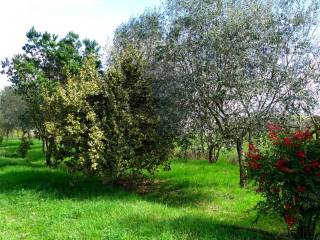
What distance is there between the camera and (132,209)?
45.6 ft

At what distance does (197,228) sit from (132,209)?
3.06 meters

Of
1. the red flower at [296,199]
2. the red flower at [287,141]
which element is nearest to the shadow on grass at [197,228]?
the red flower at [296,199]

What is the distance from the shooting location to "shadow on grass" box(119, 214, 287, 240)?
10906mm

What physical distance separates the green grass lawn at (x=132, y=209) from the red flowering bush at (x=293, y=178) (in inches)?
40.3

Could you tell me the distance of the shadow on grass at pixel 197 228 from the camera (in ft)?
35.8

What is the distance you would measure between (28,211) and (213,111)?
8216 mm

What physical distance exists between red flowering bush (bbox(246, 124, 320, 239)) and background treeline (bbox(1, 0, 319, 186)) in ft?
18.9

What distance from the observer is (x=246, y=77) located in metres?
16.7

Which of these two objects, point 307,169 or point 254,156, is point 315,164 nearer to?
point 307,169

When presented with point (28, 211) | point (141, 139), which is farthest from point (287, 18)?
point (28, 211)

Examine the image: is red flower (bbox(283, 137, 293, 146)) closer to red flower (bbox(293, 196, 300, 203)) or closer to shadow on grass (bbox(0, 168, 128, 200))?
red flower (bbox(293, 196, 300, 203))

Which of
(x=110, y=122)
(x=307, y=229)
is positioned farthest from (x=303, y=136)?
(x=110, y=122)

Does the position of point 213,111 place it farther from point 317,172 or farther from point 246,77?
point 317,172

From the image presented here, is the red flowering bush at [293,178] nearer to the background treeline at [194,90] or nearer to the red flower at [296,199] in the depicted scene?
the red flower at [296,199]
